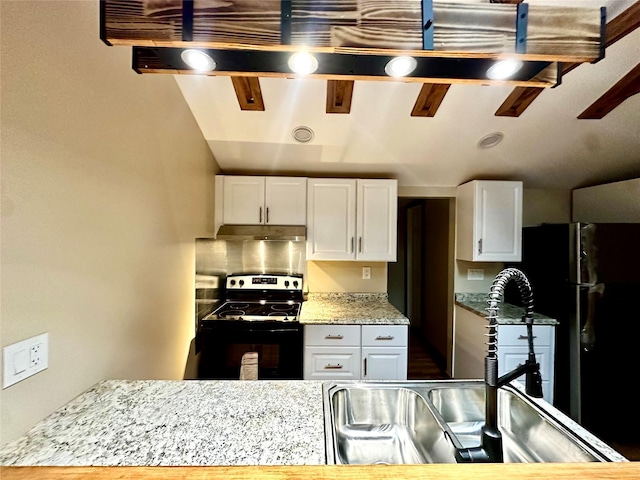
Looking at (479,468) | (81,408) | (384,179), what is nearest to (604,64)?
(384,179)

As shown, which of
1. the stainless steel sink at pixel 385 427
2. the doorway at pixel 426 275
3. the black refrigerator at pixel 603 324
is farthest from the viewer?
the doorway at pixel 426 275

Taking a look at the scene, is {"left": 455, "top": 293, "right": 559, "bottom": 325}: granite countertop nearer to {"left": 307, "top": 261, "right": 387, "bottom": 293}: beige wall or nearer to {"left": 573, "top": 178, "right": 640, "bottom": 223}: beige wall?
{"left": 307, "top": 261, "right": 387, "bottom": 293}: beige wall

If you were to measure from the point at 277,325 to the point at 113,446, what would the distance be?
145 centimetres

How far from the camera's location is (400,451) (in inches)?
43.4

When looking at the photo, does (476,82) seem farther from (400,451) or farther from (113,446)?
(113,446)

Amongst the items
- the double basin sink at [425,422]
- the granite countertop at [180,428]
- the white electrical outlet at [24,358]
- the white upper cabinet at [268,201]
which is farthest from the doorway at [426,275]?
the white electrical outlet at [24,358]

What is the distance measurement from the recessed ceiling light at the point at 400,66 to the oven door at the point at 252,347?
1865mm

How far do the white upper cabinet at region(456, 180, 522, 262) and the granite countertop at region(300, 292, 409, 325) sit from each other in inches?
39.5

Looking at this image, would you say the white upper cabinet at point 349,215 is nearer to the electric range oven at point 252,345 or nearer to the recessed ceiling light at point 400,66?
the electric range oven at point 252,345

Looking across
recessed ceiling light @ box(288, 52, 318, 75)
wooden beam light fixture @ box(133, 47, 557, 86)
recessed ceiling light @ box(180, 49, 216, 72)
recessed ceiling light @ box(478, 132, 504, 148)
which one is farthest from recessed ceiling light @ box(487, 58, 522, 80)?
recessed ceiling light @ box(478, 132, 504, 148)

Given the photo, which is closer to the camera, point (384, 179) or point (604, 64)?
point (604, 64)

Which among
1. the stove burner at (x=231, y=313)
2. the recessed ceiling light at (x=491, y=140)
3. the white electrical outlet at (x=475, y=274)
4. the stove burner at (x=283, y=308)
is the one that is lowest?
the stove burner at (x=231, y=313)

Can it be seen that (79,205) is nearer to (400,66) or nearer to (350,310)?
(400,66)

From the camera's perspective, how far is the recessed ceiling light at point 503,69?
824 millimetres
